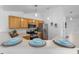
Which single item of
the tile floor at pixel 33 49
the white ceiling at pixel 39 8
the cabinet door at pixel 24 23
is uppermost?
the white ceiling at pixel 39 8

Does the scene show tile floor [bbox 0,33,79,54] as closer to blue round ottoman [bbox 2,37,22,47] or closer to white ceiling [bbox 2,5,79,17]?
blue round ottoman [bbox 2,37,22,47]

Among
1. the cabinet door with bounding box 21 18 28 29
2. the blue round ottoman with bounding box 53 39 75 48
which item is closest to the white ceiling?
the cabinet door with bounding box 21 18 28 29

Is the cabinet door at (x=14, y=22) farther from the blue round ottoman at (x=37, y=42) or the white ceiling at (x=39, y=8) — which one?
the blue round ottoman at (x=37, y=42)

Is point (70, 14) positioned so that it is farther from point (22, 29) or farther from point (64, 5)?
point (22, 29)

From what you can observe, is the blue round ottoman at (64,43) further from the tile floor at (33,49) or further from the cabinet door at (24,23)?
the cabinet door at (24,23)

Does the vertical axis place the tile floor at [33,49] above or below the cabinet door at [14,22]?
below

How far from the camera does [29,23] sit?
926 millimetres

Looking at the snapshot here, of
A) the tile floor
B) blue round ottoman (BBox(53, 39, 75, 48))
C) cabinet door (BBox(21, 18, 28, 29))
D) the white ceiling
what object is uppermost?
the white ceiling

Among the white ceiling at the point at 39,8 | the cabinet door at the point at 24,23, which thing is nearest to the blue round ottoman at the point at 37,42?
the cabinet door at the point at 24,23

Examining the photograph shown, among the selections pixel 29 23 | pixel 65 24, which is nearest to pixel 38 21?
pixel 29 23

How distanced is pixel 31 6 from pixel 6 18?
0.26 m

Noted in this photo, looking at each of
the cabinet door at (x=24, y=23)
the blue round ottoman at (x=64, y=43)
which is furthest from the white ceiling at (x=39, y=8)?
the blue round ottoman at (x=64, y=43)

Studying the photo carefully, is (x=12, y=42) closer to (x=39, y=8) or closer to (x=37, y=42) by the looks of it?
A: (x=37, y=42)

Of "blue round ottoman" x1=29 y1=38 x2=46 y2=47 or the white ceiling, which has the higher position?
Answer: the white ceiling
